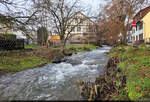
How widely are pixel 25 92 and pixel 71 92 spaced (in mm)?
1803

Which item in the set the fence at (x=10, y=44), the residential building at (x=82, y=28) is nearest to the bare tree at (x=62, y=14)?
the residential building at (x=82, y=28)

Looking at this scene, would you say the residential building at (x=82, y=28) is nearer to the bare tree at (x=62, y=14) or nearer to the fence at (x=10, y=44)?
the bare tree at (x=62, y=14)

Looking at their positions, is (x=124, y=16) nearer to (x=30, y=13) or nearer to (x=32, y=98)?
(x=30, y=13)

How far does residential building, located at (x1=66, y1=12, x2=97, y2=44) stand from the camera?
1459cm

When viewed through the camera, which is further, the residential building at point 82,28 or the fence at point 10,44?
the residential building at point 82,28

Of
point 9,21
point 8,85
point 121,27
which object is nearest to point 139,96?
point 8,85

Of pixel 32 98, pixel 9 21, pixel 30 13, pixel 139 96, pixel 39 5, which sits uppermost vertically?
pixel 39 5

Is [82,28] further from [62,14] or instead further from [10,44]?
[10,44]

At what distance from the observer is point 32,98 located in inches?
151

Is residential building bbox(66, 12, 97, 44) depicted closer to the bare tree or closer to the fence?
the bare tree

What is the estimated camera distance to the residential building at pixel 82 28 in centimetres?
1459

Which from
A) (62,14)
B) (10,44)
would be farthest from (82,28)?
(10,44)

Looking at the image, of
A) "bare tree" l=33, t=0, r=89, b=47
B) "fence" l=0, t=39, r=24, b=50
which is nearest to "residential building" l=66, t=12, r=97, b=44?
"bare tree" l=33, t=0, r=89, b=47

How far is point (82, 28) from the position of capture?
19281mm
